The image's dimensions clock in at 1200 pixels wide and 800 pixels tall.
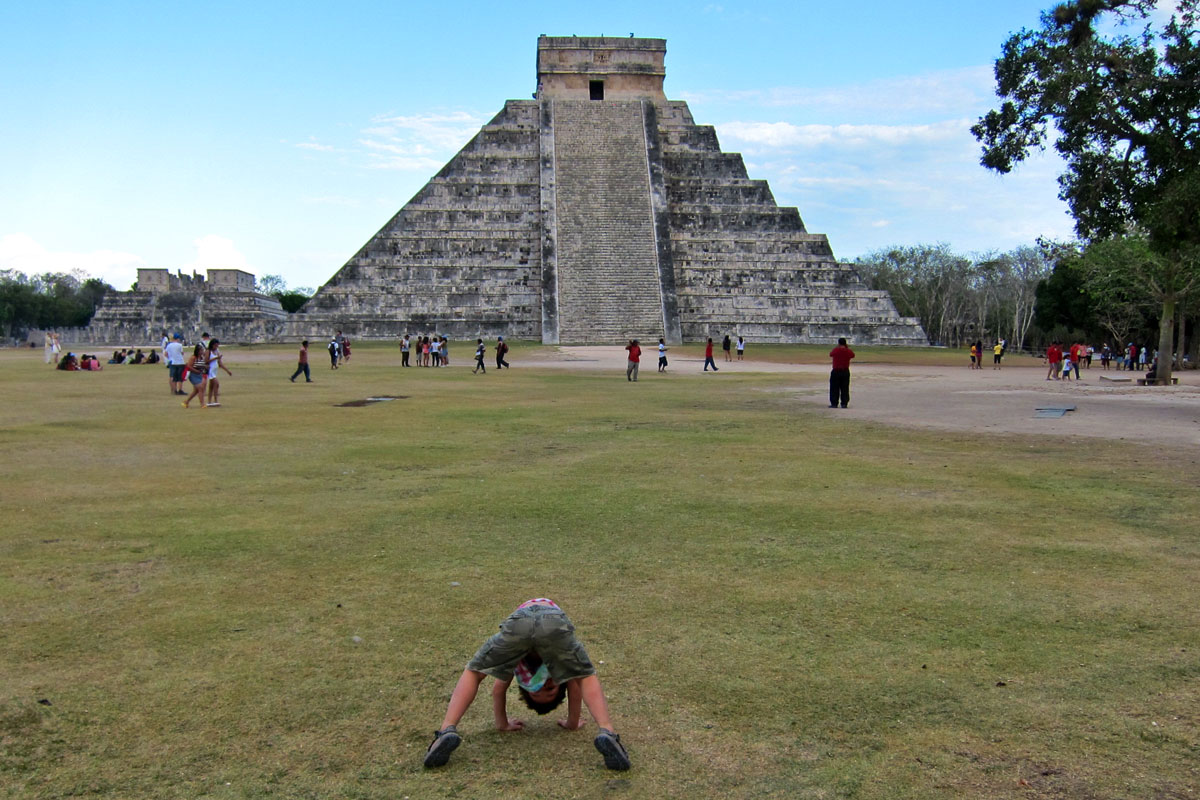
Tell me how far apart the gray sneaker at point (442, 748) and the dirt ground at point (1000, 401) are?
10.5 meters

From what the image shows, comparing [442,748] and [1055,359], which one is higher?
[1055,359]

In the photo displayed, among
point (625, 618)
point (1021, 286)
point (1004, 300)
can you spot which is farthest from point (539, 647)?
point (1004, 300)

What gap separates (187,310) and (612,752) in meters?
46.6

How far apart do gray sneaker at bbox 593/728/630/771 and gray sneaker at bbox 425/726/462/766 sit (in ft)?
1.71

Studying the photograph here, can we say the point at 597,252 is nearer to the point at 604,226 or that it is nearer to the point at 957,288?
the point at 604,226

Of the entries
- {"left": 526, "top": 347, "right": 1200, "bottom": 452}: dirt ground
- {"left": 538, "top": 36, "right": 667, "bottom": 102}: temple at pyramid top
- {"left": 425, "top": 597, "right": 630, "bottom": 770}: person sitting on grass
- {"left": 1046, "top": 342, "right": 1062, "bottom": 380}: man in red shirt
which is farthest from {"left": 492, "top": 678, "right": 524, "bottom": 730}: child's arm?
{"left": 538, "top": 36, "right": 667, "bottom": 102}: temple at pyramid top

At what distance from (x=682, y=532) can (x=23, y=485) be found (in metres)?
5.77

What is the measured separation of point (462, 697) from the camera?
13.1 feet

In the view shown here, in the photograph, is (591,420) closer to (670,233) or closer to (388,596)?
(388,596)

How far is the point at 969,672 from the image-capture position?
4637 mm

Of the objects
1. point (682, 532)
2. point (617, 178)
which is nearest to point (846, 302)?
point (617, 178)

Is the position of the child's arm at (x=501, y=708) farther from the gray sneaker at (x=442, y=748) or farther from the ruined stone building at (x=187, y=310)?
the ruined stone building at (x=187, y=310)

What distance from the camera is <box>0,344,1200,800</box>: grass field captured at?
3801 millimetres

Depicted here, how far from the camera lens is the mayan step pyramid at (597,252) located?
141ft
